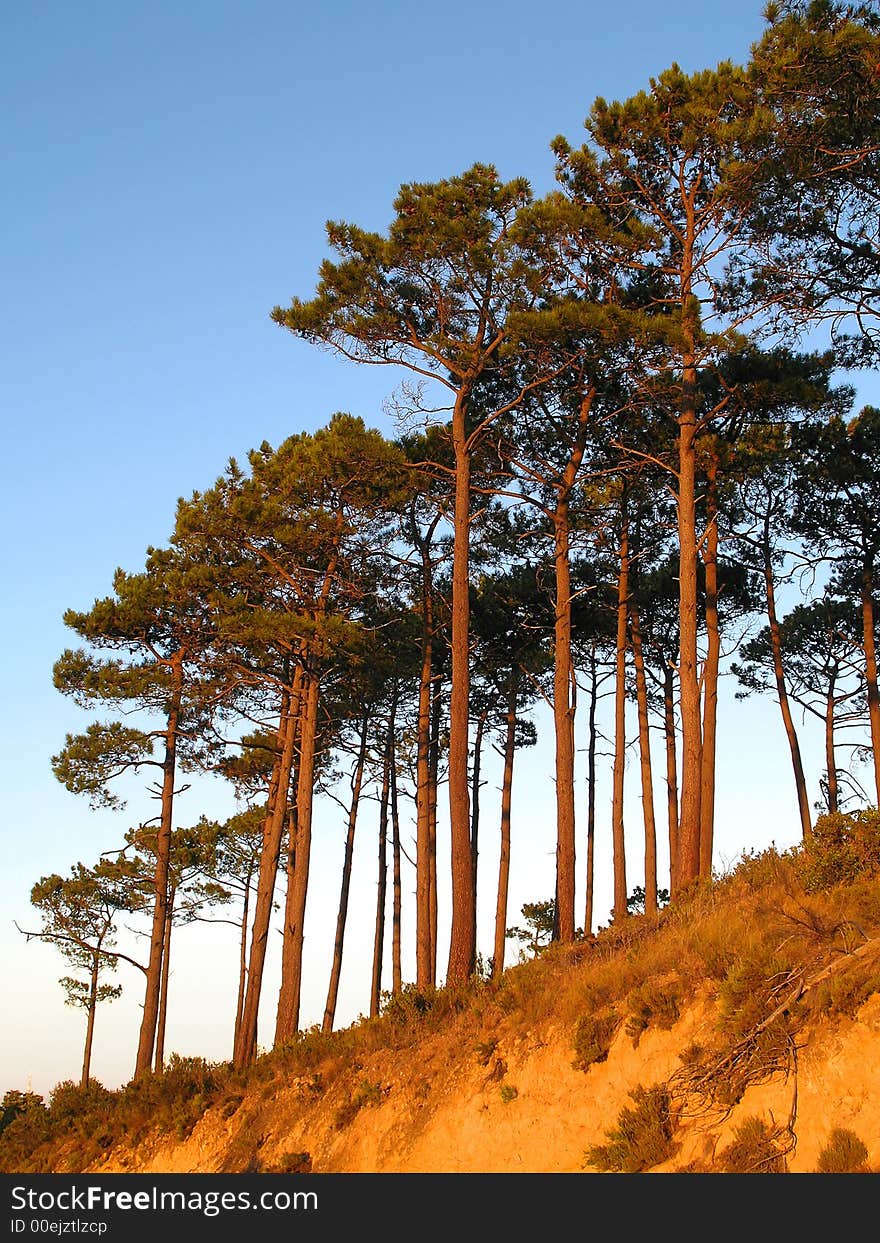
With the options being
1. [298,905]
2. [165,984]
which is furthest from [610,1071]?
[165,984]

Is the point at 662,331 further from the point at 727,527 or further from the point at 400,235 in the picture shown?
the point at 727,527

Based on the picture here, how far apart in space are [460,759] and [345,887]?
48.5ft

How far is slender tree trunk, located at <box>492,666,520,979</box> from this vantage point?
2895cm

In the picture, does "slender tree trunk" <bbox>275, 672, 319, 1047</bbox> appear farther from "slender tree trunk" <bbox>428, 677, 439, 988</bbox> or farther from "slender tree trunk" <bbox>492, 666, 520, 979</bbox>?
"slender tree trunk" <bbox>492, 666, 520, 979</bbox>

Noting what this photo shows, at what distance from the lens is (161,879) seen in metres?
26.8

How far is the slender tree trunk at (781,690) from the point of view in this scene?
2620 cm

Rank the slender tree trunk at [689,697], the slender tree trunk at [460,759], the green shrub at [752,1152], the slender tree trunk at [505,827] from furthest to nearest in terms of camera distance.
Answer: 1. the slender tree trunk at [505,827]
2. the slender tree trunk at [689,697]
3. the slender tree trunk at [460,759]
4. the green shrub at [752,1152]

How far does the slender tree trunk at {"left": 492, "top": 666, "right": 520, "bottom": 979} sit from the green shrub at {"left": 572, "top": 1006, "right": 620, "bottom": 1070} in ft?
52.4

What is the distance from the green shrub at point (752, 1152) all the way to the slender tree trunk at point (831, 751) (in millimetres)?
17374

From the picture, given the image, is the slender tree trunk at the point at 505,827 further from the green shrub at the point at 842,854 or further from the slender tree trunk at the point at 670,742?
the green shrub at the point at 842,854

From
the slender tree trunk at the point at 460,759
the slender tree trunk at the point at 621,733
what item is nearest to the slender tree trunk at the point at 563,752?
the slender tree trunk at the point at 460,759

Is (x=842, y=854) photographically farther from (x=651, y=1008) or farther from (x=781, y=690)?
(x=781, y=690)

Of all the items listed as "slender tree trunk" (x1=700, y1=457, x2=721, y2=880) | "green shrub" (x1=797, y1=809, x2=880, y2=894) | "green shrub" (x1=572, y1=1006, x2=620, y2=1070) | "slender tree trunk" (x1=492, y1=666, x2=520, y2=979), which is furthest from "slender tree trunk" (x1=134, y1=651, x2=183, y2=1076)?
"green shrub" (x1=797, y1=809, x2=880, y2=894)
